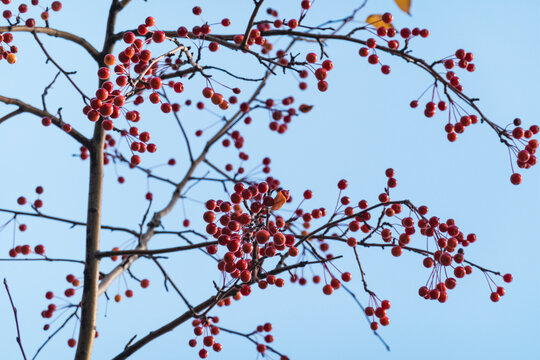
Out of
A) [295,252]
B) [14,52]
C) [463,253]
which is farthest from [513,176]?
[14,52]

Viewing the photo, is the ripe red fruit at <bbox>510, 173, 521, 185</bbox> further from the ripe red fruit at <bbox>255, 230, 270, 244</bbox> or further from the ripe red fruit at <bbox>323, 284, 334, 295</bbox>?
the ripe red fruit at <bbox>255, 230, 270, 244</bbox>

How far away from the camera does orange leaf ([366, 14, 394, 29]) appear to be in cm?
226

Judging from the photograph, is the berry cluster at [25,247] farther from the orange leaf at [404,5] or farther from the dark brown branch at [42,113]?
the orange leaf at [404,5]

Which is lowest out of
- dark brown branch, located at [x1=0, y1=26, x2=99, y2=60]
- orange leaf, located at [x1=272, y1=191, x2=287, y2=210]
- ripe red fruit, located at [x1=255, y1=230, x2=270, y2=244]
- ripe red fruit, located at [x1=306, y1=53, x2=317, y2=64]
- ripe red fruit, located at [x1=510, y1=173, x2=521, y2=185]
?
ripe red fruit, located at [x1=255, y1=230, x2=270, y2=244]

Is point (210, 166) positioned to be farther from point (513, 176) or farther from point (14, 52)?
point (513, 176)

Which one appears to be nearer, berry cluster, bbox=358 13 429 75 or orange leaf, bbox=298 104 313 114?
berry cluster, bbox=358 13 429 75

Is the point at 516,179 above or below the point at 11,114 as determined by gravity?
below

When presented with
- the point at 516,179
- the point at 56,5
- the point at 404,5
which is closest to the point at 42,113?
the point at 56,5

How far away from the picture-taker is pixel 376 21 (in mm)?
2260

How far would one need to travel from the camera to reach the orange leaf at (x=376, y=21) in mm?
2264

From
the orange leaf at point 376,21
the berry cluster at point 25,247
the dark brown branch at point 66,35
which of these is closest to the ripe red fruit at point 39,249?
the berry cluster at point 25,247

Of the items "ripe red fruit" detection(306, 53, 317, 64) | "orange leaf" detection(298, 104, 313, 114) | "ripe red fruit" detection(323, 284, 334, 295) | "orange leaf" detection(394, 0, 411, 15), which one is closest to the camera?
"orange leaf" detection(394, 0, 411, 15)

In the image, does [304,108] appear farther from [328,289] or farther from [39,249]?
[39,249]

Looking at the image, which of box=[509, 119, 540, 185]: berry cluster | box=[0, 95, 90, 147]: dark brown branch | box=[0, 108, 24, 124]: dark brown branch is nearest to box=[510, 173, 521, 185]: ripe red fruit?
box=[509, 119, 540, 185]: berry cluster
